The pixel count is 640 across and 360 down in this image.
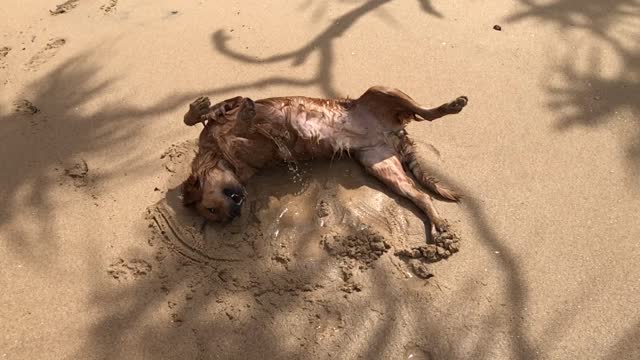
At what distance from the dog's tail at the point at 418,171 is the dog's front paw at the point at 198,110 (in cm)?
115

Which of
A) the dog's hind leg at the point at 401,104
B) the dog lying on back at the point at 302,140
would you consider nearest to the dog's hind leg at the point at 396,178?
the dog lying on back at the point at 302,140

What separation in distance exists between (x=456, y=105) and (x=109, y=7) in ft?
10.7

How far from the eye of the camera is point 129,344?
2746 mm

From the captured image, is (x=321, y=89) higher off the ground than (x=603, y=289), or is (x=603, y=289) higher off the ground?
(x=321, y=89)

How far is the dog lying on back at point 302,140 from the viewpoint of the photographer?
3186 millimetres

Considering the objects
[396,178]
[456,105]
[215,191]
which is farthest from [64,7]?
[456,105]

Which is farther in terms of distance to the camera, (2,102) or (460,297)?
(2,102)

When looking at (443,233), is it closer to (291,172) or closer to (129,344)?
(291,172)

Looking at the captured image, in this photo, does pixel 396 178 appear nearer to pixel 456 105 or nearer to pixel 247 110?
pixel 456 105

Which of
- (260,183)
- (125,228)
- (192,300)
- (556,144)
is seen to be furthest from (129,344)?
(556,144)

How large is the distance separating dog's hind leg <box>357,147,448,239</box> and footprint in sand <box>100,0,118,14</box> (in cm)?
281

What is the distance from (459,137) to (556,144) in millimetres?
599

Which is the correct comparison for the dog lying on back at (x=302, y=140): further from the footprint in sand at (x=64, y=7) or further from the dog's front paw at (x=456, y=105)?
the footprint in sand at (x=64, y=7)

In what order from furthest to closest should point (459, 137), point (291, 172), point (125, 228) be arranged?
point (459, 137) → point (291, 172) → point (125, 228)
